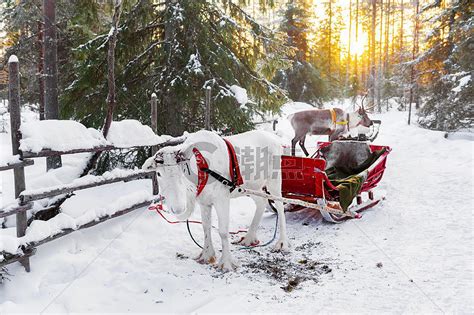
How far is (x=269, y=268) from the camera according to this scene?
4.21m

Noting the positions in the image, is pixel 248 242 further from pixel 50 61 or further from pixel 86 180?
pixel 50 61

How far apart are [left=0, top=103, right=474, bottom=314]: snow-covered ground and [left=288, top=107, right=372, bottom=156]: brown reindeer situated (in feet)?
13.5

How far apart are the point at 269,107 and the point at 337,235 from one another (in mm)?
4514

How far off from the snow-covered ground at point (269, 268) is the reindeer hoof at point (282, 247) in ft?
0.32

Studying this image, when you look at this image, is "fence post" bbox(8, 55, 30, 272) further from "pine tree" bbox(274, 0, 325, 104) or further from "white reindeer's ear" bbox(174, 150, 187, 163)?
"pine tree" bbox(274, 0, 325, 104)

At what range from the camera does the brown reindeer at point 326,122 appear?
10.1m

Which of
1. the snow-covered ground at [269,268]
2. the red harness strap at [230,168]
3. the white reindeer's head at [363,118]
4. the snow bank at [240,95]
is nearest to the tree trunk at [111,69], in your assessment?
the snow-covered ground at [269,268]

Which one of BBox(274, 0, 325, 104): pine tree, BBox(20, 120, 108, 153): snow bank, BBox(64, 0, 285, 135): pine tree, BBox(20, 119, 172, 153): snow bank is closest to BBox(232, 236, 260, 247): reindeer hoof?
BBox(20, 119, 172, 153): snow bank

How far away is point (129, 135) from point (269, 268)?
3.02 m

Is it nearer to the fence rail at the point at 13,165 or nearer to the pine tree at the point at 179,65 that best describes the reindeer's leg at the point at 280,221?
the fence rail at the point at 13,165

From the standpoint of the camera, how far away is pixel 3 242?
3.50 metres

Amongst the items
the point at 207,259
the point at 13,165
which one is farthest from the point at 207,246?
the point at 13,165

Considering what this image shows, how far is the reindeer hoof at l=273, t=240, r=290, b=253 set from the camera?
478 cm

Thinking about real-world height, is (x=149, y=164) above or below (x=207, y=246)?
above
